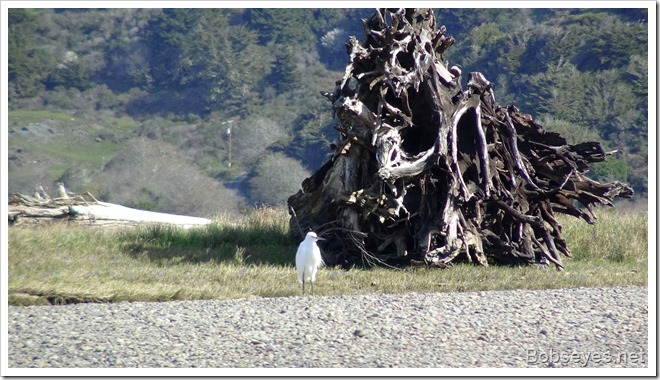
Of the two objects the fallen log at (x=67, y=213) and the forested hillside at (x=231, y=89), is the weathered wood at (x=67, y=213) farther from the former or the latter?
the forested hillside at (x=231, y=89)

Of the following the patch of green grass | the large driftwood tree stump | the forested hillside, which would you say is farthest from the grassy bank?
the patch of green grass

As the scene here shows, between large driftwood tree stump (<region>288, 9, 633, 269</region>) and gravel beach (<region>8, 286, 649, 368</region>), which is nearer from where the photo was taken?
gravel beach (<region>8, 286, 649, 368</region>)

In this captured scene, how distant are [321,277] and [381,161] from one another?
172cm

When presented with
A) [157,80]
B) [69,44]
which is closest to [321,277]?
[157,80]

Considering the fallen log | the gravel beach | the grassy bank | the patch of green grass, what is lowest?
the gravel beach

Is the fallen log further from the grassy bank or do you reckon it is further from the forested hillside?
the forested hillside

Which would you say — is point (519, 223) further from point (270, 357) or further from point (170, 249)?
point (270, 357)

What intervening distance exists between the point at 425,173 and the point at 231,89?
4439cm

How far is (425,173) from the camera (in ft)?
46.1

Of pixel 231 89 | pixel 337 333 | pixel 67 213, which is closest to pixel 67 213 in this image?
pixel 67 213

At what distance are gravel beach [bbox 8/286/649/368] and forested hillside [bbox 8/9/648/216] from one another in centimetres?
2594

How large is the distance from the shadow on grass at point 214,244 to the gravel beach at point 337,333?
3120mm

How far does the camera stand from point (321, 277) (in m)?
13.0

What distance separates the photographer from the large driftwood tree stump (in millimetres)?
13727
